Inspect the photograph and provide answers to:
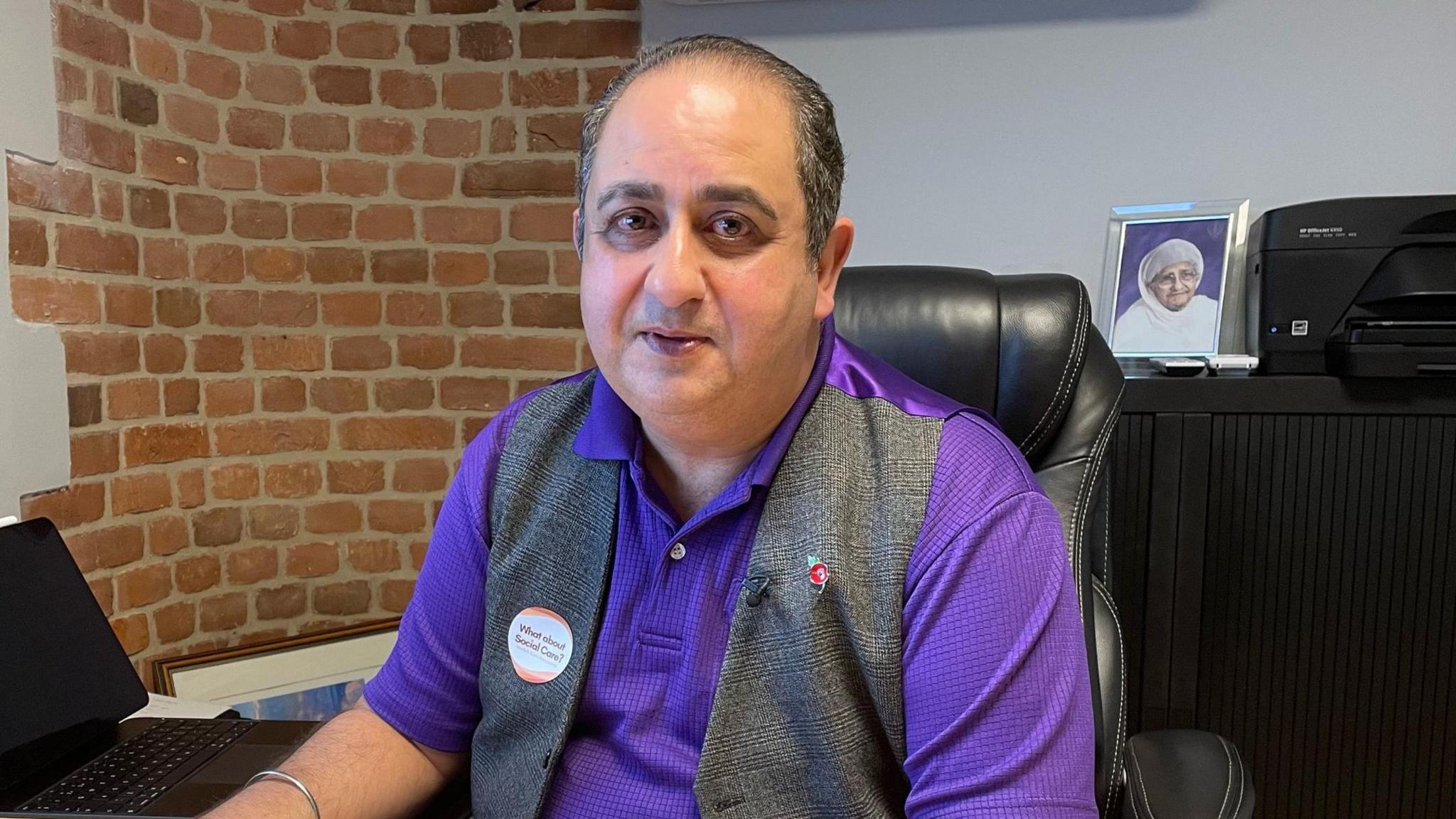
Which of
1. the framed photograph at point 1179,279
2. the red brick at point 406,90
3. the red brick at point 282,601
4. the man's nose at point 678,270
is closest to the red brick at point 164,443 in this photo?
the red brick at point 282,601

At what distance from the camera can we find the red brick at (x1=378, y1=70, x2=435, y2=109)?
6.66 feet

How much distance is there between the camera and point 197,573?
1.89 meters

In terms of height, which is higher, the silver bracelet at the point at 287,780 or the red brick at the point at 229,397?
the red brick at the point at 229,397

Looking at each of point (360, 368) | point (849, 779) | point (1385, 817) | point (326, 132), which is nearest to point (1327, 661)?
point (1385, 817)

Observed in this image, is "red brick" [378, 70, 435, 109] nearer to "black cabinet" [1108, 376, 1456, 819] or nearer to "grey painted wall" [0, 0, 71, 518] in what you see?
"grey painted wall" [0, 0, 71, 518]

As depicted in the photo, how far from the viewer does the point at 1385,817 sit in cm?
175

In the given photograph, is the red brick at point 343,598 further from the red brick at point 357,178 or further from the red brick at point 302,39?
the red brick at point 302,39

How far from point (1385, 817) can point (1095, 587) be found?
3.71ft

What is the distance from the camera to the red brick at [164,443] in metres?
1.72

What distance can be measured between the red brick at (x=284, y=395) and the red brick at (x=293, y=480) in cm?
13

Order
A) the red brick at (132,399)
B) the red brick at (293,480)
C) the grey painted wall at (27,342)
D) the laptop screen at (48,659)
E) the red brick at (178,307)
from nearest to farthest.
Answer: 1. the laptop screen at (48,659)
2. the grey painted wall at (27,342)
3. the red brick at (132,399)
4. the red brick at (178,307)
5. the red brick at (293,480)

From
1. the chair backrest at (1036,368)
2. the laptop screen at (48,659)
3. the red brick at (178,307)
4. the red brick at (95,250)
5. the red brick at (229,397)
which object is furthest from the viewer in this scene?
the red brick at (229,397)

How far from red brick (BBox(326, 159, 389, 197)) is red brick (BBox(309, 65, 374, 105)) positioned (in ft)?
0.43

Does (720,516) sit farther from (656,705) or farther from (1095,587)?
(1095,587)
